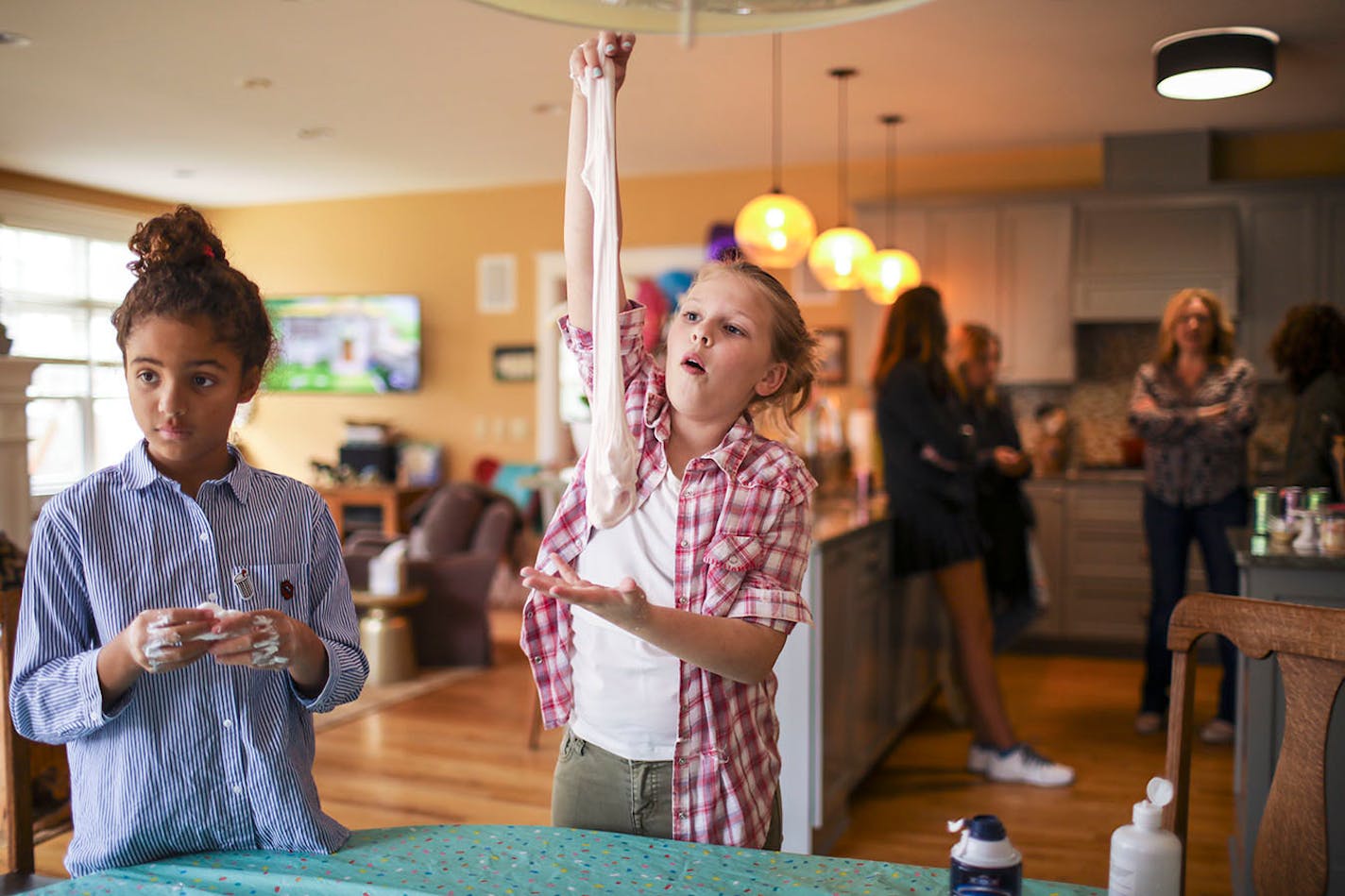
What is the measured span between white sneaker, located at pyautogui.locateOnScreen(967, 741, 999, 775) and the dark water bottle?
9.68ft

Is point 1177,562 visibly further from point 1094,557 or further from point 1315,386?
point 1094,557

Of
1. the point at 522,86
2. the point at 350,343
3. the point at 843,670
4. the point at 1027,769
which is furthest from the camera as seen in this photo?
the point at 350,343

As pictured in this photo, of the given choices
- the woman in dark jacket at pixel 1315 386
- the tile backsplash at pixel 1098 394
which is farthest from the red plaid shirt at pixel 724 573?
the tile backsplash at pixel 1098 394

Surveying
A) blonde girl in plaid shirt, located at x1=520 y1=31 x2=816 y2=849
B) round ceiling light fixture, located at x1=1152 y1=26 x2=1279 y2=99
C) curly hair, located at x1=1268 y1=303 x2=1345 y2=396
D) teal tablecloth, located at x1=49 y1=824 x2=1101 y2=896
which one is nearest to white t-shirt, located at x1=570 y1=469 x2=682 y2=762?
blonde girl in plaid shirt, located at x1=520 y1=31 x2=816 y2=849

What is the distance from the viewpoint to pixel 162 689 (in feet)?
3.61

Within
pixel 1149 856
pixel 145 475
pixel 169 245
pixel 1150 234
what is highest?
pixel 1150 234

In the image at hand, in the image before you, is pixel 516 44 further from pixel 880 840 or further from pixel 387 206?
pixel 387 206

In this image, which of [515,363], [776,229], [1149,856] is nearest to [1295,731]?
[1149,856]

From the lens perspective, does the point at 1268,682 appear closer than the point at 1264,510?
Yes

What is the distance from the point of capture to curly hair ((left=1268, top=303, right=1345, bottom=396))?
3551 millimetres

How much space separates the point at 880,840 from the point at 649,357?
7.42ft

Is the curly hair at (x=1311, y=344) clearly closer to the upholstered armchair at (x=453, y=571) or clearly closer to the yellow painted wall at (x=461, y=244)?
the yellow painted wall at (x=461, y=244)

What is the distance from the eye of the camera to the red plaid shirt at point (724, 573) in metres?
1.21

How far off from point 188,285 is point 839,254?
399cm
